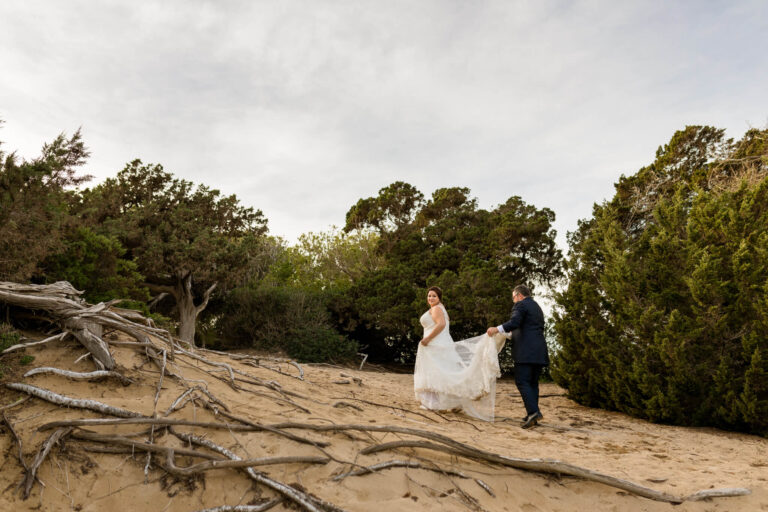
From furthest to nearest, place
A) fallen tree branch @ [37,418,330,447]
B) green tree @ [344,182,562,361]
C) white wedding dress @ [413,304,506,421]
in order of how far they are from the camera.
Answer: green tree @ [344,182,562,361] < white wedding dress @ [413,304,506,421] < fallen tree branch @ [37,418,330,447]

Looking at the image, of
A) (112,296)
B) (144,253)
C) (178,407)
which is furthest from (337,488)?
(144,253)

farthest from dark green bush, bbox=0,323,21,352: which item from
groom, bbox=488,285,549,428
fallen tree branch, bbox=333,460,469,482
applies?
groom, bbox=488,285,549,428

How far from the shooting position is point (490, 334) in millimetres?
6781

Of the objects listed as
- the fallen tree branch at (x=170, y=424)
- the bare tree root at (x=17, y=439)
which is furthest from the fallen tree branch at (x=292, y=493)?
the bare tree root at (x=17, y=439)

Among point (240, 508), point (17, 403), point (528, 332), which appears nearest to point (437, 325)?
point (528, 332)

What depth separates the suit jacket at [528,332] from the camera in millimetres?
6527

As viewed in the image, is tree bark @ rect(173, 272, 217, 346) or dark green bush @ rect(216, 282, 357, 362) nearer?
dark green bush @ rect(216, 282, 357, 362)

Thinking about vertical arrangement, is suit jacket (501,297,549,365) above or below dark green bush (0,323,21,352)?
above

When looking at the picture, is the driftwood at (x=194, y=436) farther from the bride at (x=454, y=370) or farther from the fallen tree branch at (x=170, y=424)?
the bride at (x=454, y=370)

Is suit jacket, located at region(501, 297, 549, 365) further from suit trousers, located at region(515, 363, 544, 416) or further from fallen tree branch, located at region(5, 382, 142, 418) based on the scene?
fallen tree branch, located at region(5, 382, 142, 418)

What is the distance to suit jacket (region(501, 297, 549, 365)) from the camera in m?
6.53

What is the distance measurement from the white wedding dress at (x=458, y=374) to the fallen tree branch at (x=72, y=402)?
4.01m

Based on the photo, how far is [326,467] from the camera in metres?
3.66

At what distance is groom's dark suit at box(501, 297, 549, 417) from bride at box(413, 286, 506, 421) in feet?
1.05
